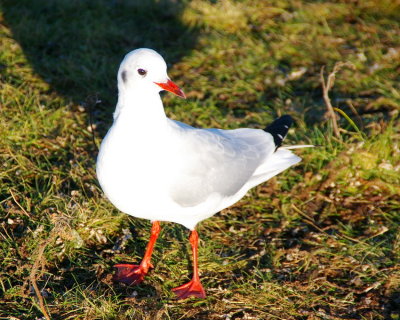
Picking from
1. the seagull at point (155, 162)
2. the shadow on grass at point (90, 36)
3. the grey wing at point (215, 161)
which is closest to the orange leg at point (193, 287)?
the seagull at point (155, 162)

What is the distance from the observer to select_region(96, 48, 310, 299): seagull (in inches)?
138

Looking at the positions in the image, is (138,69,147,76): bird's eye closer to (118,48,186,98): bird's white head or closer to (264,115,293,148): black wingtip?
(118,48,186,98): bird's white head

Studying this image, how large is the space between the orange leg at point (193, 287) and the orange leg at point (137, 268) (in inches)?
11.1

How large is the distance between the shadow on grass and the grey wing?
2005mm

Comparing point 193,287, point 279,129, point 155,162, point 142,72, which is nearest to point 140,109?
point 142,72

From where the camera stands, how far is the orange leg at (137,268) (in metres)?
3.97

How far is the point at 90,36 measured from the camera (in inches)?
266

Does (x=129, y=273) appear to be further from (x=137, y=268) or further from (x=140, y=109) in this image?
(x=140, y=109)

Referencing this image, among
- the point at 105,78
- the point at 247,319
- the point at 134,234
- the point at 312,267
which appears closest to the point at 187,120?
the point at 105,78

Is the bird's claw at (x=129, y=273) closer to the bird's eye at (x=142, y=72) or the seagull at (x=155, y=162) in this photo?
the seagull at (x=155, y=162)

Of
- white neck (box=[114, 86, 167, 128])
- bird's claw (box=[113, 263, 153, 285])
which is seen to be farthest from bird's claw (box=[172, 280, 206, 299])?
white neck (box=[114, 86, 167, 128])

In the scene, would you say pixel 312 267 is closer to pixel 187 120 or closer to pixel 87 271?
pixel 87 271

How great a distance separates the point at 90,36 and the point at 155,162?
3.76m

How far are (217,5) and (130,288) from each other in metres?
4.75
